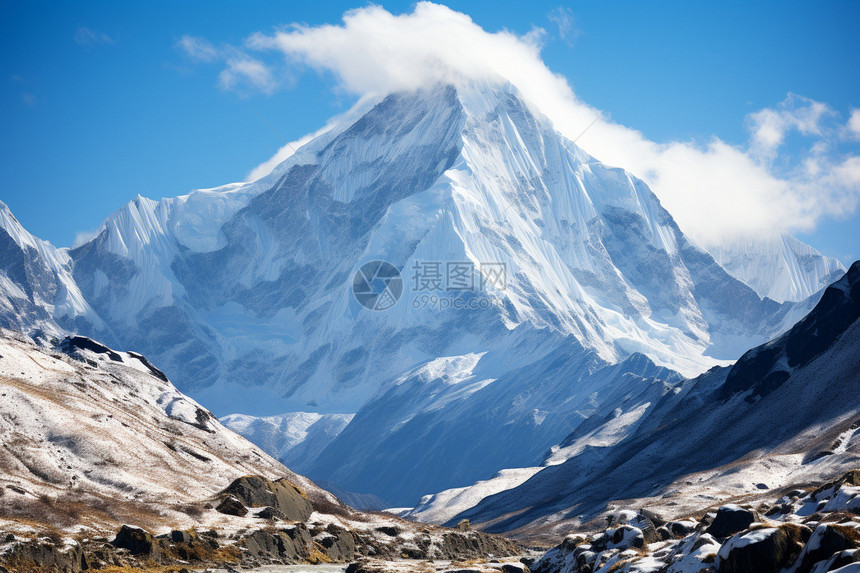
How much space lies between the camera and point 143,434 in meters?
122

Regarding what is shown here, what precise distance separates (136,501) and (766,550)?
227 feet

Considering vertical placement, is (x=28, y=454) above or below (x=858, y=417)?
above

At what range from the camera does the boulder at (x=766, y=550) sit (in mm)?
42594

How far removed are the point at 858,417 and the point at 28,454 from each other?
14351 cm

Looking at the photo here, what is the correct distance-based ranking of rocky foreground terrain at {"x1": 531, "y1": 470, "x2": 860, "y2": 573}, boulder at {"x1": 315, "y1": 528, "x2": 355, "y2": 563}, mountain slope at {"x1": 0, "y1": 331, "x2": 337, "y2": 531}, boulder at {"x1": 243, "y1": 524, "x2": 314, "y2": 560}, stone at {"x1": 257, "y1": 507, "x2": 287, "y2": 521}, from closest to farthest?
1. rocky foreground terrain at {"x1": 531, "y1": 470, "x2": 860, "y2": 573}
2. boulder at {"x1": 243, "y1": 524, "x2": 314, "y2": 560}
3. boulder at {"x1": 315, "y1": 528, "x2": 355, "y2": 563}
4. mountain slope at {"x1": 0, "y1": 331, "x2": 337, "y2": 531}
5. stone at {"x1": 257, "y1": 507, "x2": 287, "y2": 521}

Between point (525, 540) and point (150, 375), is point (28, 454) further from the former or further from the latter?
point (525, 540)

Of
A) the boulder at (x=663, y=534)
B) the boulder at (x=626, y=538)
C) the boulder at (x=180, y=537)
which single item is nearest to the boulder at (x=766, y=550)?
the boulder at (x=626, y=538)

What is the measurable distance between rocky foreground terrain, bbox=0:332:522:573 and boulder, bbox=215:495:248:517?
0.14m

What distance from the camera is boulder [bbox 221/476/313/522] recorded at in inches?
3745

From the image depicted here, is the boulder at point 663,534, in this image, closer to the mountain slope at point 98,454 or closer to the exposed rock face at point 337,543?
the exposed rock face at point 337,543

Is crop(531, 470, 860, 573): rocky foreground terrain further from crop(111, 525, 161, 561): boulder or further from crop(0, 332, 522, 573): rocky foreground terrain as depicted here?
crop(111, 525, 161, 561): boulder

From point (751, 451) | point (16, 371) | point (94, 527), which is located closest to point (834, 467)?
point (751, 451)

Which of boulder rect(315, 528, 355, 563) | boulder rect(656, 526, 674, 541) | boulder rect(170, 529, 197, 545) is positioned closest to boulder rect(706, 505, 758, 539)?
boulder rect(656, 526, 674, 541)

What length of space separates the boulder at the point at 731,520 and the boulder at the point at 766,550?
9.62 metres
